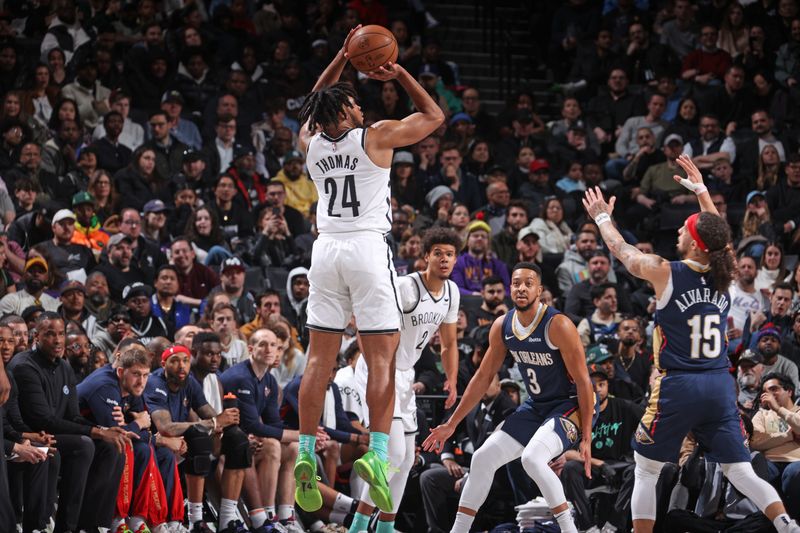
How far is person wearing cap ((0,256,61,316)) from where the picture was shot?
35.9 feet

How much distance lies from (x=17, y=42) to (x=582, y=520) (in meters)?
9.72

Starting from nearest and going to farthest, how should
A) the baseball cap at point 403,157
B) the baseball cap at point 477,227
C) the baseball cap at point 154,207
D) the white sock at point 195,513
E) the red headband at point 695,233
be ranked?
the red headband at point 695,233
the white sock at point 195,513
the baseball cap at point 154,207
the baseball cap at point 477,227
the baseball cap at point 403,157

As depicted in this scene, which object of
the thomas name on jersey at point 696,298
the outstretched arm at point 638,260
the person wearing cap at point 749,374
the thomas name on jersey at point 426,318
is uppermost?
the outstretched arm at point 638,260

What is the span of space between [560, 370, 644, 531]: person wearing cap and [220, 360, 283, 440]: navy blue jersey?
2598 mm

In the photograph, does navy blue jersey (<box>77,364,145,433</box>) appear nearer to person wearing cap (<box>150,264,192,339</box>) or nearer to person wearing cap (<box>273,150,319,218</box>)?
person wearing cap (<box>150,264,192,339</box>)

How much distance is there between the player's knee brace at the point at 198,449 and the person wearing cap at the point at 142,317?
1962mm

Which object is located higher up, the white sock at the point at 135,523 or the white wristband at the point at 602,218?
the white wristband at the point at 602,218

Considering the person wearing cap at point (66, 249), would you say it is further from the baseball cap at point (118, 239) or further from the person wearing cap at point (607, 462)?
Result: the person wearing cap at point (607, 462)

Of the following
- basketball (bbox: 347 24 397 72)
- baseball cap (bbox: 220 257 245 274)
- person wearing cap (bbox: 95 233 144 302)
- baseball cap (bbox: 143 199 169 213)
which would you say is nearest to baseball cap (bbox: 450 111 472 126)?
baseball cap (bbox: 143 199 169 213)

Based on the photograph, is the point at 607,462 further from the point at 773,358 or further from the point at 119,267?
the point at 119,267

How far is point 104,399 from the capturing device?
9.18m

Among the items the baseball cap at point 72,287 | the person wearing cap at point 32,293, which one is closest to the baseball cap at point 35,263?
the person wearing cap at point 32,293

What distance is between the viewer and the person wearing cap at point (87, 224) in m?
12.5

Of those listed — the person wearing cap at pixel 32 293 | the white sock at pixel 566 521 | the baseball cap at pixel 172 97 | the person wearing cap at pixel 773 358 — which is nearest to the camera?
the white sock at pixel 566 521
